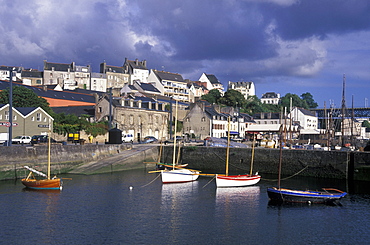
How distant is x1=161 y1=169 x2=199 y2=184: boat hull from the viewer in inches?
1805

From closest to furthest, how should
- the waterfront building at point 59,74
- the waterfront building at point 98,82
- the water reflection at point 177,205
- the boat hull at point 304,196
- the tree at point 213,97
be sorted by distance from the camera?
1. the water reflection at point 177,205
2. the boat hull at point 304,196
3. the tree at point 213,97
4. the waterfront building at point 59,74
5. the waterfront building at point 98,82

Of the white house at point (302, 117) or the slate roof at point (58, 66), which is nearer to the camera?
the white house at point (302, 117)

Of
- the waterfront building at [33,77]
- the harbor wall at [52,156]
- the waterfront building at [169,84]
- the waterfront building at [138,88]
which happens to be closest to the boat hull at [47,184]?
the harbor wall at [52,156]

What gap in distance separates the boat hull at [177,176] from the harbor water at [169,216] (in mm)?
2170

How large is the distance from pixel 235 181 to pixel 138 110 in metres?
40.7

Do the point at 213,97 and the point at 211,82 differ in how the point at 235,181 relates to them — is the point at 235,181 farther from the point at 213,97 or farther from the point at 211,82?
the point at 211,82

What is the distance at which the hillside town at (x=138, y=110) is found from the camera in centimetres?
7354

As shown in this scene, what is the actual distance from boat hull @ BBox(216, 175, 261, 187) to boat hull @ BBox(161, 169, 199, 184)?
17.3ft

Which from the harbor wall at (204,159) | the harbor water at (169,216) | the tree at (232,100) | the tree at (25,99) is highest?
the tree at (232,100)

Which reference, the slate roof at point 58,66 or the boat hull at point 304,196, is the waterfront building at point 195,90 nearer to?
the slate roof at point 58,66

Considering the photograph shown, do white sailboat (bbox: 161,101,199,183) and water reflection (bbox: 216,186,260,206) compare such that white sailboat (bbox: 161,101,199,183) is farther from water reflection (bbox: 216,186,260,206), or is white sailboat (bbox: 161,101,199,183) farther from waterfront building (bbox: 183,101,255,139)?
waterfront building (bbox: 183,101,255,139)

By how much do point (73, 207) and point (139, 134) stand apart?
48.6m

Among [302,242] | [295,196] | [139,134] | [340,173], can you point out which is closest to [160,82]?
[139,134]

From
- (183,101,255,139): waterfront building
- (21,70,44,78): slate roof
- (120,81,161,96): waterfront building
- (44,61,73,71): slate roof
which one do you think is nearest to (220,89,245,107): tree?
(120,81,161,96): waterfront building
